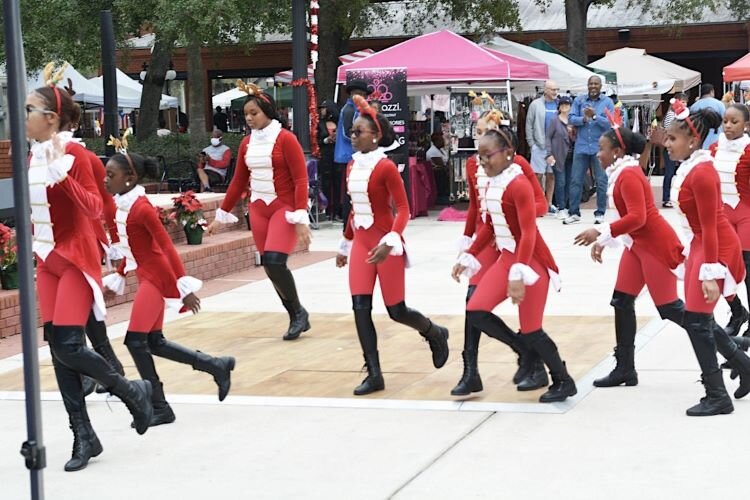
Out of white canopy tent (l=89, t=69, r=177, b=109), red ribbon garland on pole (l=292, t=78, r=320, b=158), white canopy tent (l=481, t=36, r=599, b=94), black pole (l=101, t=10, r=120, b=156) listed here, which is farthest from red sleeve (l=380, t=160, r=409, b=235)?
white canopy tent (l=89, t=69, r=177, b=109)

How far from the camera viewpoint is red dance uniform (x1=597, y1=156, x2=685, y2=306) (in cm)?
703

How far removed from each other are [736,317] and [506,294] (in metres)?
2.54

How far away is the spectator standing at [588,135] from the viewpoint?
1688 centimetres

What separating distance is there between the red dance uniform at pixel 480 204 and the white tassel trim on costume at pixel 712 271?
3.18 ft

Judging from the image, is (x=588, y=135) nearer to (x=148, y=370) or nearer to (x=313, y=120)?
(x=313, y=120)

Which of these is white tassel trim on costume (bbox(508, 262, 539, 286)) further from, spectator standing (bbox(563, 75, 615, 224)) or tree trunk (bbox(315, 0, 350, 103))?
tree trunk (bbox(315, 0, 350, 103))

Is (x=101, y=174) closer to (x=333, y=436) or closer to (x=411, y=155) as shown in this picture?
(x=333, y=436)

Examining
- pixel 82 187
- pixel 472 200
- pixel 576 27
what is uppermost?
pixel 576 27

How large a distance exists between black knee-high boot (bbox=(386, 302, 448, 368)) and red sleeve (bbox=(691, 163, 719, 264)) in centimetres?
185

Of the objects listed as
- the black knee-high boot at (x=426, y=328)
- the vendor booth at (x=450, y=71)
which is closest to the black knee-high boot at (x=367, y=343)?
the black knee-high boot at (x=426, y=328)

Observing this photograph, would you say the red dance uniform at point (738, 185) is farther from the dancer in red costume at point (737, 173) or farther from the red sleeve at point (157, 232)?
the red sleeve at point (157, 232)

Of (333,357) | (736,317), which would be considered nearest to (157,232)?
(333,357)

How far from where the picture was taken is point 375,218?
7.69m

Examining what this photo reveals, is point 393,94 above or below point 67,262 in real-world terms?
above
